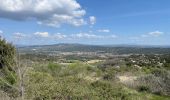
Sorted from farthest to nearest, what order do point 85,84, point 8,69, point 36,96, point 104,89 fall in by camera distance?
point 8,69 < point 85,84 < point 104,89 < point 36,96

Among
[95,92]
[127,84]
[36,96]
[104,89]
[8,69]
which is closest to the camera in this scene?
[36,96]

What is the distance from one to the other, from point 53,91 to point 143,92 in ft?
26.3

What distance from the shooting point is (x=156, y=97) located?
22.1 m

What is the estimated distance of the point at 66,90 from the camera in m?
18.9

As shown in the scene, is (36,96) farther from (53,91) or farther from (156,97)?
(156,97)

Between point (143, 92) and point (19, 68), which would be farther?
point (143, 92)

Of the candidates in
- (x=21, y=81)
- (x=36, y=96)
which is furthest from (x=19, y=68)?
(x=36, y=96)

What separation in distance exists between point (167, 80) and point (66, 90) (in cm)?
976

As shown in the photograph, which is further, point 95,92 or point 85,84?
point 85,84

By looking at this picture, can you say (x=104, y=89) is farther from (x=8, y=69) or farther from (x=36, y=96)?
(x=8, y=69)

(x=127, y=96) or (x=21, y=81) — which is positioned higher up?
(x=21, y=81)

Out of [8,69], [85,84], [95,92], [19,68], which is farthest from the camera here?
[8,69]

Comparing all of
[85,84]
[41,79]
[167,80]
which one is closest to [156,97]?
[167,80]

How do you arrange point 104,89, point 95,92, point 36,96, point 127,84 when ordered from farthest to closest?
point 127,84, point 104,89, point 95,92, point 36,96
